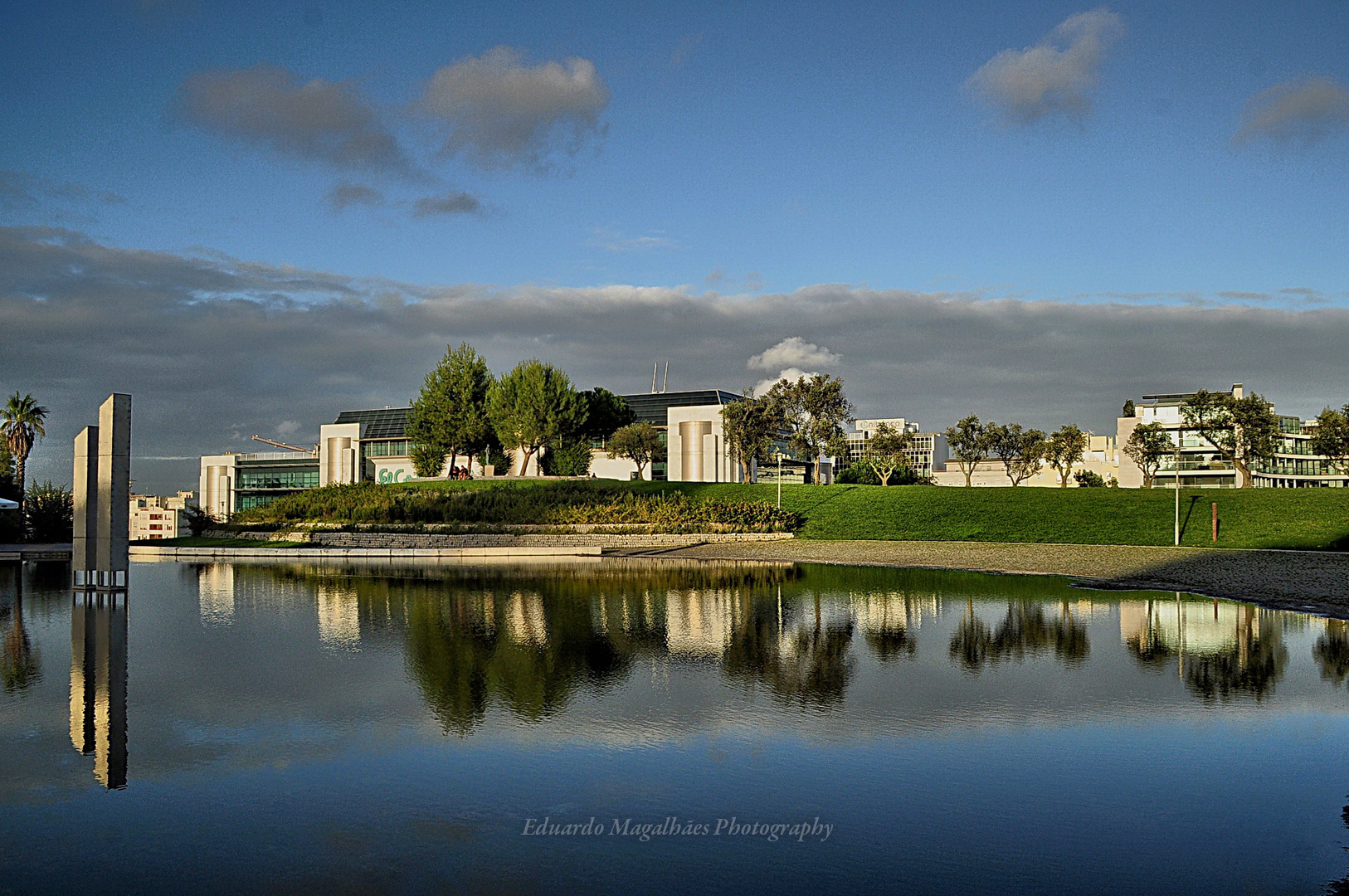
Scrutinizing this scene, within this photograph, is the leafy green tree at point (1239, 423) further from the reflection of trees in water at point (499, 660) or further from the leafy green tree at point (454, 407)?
the reflection of trees in water at point (499, 660)

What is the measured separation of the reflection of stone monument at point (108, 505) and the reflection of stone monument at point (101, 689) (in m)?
2.80

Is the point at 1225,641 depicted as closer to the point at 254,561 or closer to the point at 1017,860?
the point at 1017,860

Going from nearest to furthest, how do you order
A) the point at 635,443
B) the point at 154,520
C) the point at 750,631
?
the point at 750,631 → the point at 635,443 → the point at 154,520

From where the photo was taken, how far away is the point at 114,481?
20.5 metres

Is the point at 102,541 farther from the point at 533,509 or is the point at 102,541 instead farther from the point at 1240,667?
the point at 533,509

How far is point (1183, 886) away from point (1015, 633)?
9.90 m

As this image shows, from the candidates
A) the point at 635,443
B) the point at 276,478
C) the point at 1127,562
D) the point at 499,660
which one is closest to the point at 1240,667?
the point at 499,660

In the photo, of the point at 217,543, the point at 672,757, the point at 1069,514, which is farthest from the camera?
the point at 1069,514

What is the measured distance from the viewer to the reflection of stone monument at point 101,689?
26.1 feet

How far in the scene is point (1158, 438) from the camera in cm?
7169

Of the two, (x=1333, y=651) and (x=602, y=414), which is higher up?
(x=602, y=414)

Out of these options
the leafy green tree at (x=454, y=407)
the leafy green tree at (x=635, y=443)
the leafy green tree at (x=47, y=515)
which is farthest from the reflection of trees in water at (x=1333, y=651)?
the leafy green tree at (x=635, y=443)

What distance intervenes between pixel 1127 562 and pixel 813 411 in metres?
32.2

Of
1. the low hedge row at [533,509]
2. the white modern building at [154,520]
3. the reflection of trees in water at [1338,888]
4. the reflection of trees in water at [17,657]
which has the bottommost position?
the white modern building at [154,520]
